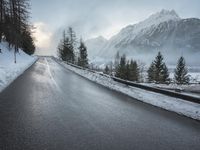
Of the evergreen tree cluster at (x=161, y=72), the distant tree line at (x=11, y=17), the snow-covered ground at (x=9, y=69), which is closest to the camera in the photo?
the snow-covered ground at (x=9, y=69)

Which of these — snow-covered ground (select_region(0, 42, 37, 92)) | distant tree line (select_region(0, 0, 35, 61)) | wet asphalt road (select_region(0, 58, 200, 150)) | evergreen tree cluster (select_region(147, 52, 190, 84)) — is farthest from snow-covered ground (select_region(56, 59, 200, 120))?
evergreen tree cluster (select_region(147, 52, 190, 84))

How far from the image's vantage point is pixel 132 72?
64.2 m

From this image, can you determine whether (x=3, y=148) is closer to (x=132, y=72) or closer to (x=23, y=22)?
(x=23, y=22)

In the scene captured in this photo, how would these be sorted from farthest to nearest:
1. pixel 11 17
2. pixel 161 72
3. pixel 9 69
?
pixel 161 72 → pixel 11 17 → pixel 9 69

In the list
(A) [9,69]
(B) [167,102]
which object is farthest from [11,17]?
(B) [167,102]

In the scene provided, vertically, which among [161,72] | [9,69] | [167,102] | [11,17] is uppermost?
[11,17]

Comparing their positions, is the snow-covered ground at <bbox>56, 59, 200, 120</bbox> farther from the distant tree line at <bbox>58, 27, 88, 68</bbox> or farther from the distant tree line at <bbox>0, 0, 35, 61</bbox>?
the distant tree line at <bbox>58, 27, 88, 68</bbox>

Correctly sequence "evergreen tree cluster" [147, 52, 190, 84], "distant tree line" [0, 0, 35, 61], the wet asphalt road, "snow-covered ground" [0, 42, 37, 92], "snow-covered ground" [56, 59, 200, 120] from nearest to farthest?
the wet asphalt road < "snow-covered ground" [56, 59, 200, 120] < "snow-covered ground" [0, 42, 37, 92] < "distant tree line" [0, 0, 35, 61] < "evergreen tree cluster" [147, 52, 190, 84]

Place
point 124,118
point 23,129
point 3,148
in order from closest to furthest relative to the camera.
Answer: point 3,148
point 23,129
point 124,118

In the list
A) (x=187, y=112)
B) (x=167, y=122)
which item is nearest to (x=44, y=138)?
(x=167, y=122)

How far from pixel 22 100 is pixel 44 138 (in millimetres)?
4399

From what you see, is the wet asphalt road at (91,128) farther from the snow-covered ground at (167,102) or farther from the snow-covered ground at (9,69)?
the snow-covered ground at (9,69)

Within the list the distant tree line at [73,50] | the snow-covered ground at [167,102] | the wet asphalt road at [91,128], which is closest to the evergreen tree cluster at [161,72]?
the distant tree line at [73,50]

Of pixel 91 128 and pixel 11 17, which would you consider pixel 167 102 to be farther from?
pixel 11 17
